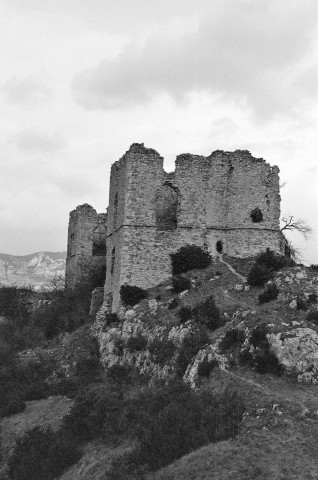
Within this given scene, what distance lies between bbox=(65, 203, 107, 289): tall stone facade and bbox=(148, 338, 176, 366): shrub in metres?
18.6

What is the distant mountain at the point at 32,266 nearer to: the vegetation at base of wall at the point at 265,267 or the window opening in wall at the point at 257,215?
the window opening in wall at the point at 257,215

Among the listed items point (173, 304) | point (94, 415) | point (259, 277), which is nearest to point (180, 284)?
point (173, 304)

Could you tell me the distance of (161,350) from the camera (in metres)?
27.6

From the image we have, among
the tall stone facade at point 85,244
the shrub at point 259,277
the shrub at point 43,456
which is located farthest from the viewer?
the tall stone facade at point 85,244

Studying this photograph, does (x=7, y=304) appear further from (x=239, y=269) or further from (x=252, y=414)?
(x=252, y=414)

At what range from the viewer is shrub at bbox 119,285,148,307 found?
33312mm

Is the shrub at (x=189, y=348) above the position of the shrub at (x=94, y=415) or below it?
above

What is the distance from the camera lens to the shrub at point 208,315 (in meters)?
27.1

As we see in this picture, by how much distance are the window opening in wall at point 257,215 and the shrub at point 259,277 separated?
6.22m

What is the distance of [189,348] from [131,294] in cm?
844

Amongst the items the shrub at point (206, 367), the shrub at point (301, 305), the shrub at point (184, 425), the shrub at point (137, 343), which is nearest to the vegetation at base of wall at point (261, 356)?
the shrub at point (206, 367)

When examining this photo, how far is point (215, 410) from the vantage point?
1928 cm

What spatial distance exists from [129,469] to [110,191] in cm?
2387

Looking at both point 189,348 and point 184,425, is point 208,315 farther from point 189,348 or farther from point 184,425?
point 184,425
